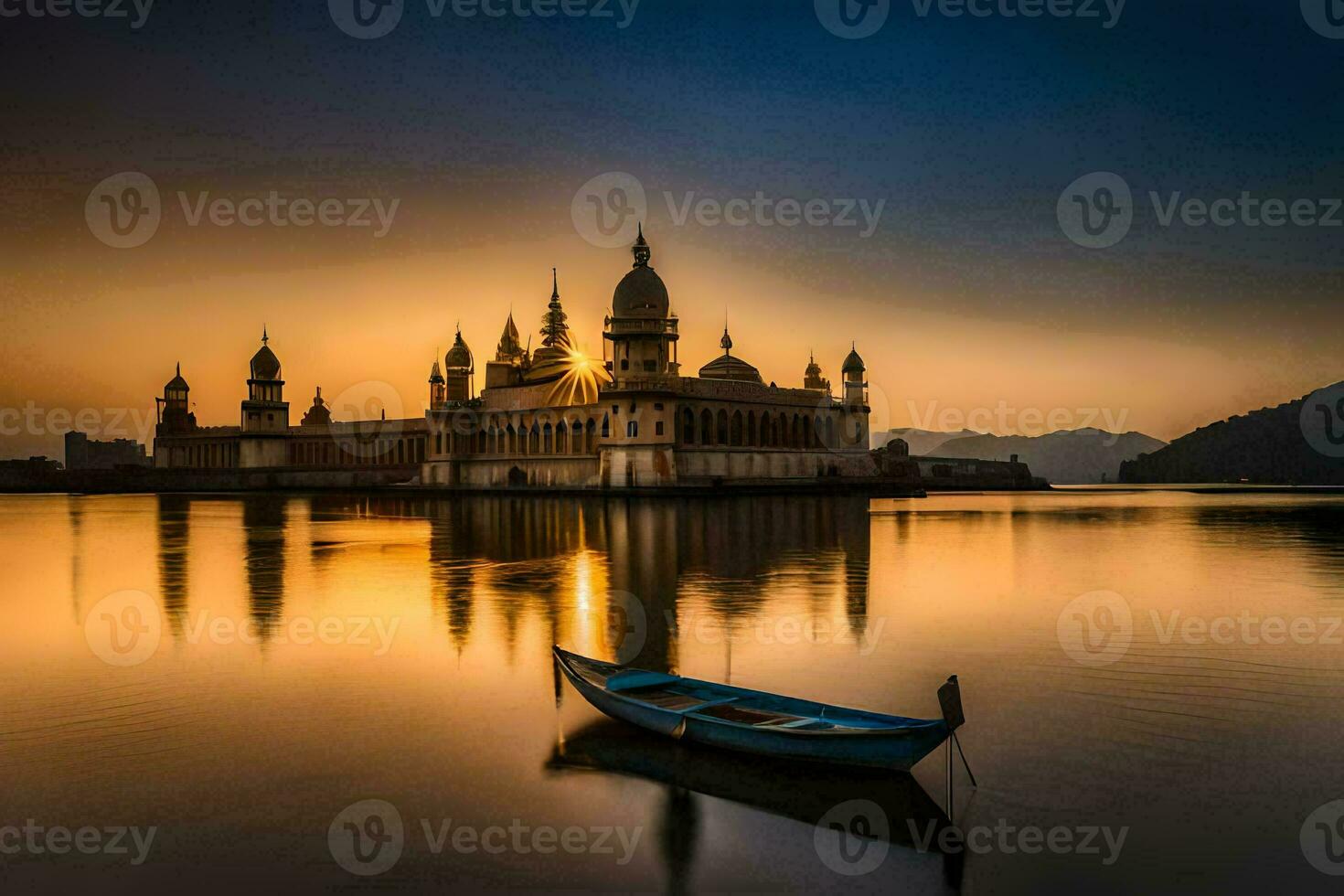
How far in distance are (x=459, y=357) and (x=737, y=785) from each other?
85.8 metres

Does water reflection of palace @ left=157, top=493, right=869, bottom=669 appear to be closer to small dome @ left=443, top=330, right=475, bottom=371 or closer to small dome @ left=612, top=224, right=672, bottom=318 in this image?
small dome @ left=612, top=224, right=672, bottom=318

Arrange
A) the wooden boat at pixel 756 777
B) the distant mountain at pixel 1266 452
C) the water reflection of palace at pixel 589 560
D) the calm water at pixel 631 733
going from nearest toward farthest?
the calm water at pixel 631 733 < the wooden boat at pixel 756 777 < the water reflection of palace at pixel 589 560 < the distant mountain at pixel 1266 452

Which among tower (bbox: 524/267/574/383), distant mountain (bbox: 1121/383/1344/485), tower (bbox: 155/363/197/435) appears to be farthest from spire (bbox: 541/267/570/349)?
distant mountain (bbox: 1121/383/1344/485)

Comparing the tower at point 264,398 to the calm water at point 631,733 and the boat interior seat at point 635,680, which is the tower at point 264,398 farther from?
the boat interior seat at point 635,680

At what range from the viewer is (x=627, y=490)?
63.2m

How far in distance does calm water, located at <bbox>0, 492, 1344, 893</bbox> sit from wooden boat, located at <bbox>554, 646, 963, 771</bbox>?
0.83 feet

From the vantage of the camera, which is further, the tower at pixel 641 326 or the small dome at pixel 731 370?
the small dome at pixel 731 370

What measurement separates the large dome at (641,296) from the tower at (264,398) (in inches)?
2039

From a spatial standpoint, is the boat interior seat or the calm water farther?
the boat interior seat

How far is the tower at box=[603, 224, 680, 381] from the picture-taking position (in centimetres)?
6838

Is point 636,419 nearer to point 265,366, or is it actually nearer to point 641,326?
point 641,326

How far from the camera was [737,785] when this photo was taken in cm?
936

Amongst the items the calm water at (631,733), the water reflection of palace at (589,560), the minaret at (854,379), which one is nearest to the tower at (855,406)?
the minaret at (854,379)

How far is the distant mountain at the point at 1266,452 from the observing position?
508ft
